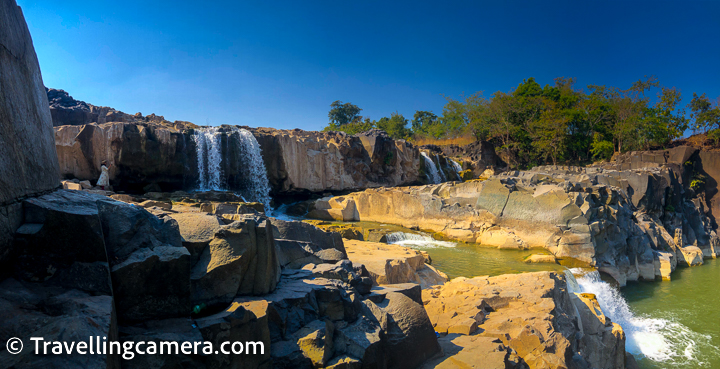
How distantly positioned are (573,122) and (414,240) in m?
25.1

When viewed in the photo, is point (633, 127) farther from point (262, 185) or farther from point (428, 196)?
point (262, 185)

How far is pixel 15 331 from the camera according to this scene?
5.35 feet

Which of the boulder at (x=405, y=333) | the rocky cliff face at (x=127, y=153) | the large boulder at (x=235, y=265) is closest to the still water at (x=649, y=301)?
the boulder at (x=405, y=333)

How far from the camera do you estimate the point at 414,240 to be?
13.1 m

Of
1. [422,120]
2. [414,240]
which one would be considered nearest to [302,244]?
[414,240]

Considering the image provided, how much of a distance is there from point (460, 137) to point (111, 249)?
38.4m

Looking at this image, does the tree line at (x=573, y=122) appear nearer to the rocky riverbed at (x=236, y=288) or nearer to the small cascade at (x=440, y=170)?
the small cascade at (x=440, y=170)

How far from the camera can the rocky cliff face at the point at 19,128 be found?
74.5 inches

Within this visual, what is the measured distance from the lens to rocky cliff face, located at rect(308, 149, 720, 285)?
11086 millimetres

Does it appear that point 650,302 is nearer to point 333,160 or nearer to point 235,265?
point 235,265

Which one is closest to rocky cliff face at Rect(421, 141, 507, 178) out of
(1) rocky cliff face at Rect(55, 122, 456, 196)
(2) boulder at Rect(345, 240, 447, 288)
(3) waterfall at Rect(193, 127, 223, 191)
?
(1) rocky cliff face at Rect(55, 122, 456, 196)

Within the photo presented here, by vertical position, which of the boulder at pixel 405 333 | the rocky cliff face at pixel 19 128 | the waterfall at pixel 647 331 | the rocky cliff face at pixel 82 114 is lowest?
the waterfall at pixel 647 331

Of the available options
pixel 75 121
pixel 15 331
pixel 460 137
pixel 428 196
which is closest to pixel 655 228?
pixel 428 196

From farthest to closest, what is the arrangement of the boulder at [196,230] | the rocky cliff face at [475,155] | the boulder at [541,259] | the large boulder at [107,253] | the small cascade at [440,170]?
the rocky cliff face at [475,155], the small cascade at [440,170], the boulder at [541,259], the boulder at [196,230], the large boulder at [107,253]
